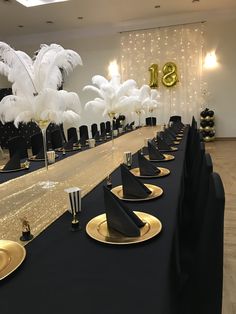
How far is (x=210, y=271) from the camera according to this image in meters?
0.92

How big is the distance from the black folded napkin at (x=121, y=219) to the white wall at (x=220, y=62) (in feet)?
25.2

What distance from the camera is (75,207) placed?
1267 mm

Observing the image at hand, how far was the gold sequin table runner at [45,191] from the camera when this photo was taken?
4.01 ft

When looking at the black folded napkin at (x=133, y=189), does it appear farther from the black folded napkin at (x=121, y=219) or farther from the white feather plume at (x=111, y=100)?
the white feather plume at (x=111, y=100)

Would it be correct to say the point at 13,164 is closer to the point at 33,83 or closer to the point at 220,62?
the point at 33,83

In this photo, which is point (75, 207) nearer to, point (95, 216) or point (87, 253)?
point (95, 216)

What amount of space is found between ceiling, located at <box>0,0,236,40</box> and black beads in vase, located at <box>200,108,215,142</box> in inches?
107

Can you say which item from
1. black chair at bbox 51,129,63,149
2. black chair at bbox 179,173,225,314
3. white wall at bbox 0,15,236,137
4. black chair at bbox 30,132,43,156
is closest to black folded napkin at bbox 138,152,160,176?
black chair at bbox 179,173,225,314

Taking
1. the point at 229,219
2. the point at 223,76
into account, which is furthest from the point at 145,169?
the point at 223,76

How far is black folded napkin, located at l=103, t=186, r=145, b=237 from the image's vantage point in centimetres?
102

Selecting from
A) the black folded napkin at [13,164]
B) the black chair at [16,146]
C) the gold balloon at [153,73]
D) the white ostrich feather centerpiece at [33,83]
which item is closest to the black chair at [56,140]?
the black chair at [16,146]

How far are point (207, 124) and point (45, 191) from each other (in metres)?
6.97

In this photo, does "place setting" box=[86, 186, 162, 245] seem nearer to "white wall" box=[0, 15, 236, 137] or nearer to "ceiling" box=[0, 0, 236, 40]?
"ceiling" box=[0, 0, 236, 40]

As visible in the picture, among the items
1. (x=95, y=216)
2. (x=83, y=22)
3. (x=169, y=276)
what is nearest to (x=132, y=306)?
(x=169, y=276)
